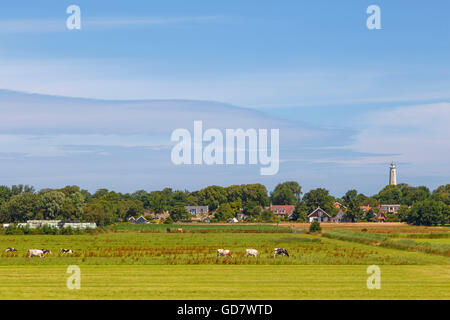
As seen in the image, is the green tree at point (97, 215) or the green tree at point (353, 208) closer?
the green tree at point (97, 215)

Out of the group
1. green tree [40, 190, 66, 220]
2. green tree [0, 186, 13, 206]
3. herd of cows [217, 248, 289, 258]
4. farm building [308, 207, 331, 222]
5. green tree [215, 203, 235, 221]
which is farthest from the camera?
green tree [0, 186, 13, 206]

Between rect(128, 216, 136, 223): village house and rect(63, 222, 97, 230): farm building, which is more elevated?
rect(63, 222, 97, 230): farm building

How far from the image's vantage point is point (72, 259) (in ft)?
146

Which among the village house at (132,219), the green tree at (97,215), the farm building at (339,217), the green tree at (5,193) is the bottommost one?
the village house at (132,219)

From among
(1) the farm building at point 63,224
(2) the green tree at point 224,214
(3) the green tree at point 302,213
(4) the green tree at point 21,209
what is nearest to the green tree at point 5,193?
(2) the green tree at point 224,214

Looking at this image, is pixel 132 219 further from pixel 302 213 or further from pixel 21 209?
pixel 21 209

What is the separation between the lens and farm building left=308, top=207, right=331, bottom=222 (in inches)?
6727

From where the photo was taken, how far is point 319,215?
6777 inches

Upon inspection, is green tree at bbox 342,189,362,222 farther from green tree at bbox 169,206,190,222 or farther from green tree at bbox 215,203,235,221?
green tree at bbox 169,206,190,222

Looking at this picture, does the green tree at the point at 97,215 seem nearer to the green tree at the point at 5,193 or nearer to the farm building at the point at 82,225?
the farm building at the point at 82,225

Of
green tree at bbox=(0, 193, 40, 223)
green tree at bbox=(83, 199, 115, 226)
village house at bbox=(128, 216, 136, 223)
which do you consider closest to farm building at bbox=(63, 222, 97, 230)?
green tree at bbox=(83, 199, 115, 226)

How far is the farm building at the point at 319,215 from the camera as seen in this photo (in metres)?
171
